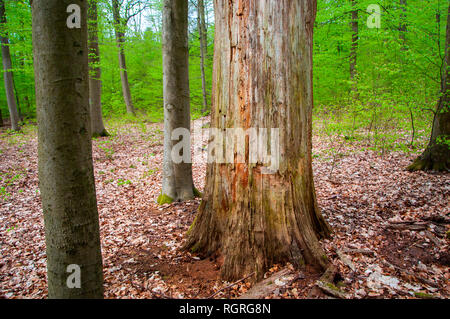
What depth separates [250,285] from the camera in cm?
275

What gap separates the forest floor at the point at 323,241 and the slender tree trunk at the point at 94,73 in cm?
480

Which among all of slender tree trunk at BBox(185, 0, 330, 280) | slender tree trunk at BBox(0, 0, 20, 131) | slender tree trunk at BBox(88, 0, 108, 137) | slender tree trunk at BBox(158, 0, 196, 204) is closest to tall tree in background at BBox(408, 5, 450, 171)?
slender tree trunk at BBox(185, 0, 330, 280)

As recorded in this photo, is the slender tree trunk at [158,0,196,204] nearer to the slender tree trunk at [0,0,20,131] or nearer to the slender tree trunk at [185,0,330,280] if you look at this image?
the slender tree trunk at [185,0,330,280]

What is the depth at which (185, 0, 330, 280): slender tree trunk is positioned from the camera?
272cm

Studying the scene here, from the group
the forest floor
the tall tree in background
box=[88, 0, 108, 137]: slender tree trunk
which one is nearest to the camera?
the forest floor

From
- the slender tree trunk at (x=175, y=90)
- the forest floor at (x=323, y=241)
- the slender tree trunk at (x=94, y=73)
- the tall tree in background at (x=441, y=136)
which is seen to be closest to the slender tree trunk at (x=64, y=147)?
the forest floor at (x=323, y=241)

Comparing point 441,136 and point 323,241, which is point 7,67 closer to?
point 323,241

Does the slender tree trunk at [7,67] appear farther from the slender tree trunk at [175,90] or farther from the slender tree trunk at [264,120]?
the slender tree trunk at [264,120]

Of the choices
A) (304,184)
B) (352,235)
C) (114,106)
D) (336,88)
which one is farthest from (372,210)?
(114,106)

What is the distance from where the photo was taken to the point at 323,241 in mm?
3332

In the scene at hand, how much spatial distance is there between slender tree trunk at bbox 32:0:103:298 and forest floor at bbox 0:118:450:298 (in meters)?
0.94

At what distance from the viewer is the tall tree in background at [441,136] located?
5727 mm

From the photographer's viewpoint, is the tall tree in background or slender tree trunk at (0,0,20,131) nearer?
the tall tree in background

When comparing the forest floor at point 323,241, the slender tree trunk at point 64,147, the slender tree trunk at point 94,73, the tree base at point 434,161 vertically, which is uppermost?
the slender tree trunk at point 94,73
